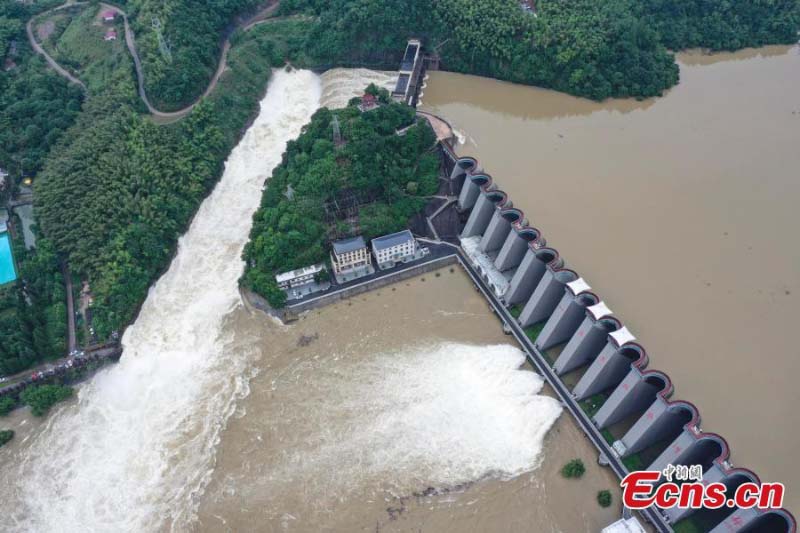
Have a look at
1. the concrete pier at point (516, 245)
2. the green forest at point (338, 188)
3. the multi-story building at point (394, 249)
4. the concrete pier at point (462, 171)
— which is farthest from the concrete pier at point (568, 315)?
the green forest at point (338, 188)

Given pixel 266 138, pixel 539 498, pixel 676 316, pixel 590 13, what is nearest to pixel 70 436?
pixel 539 498

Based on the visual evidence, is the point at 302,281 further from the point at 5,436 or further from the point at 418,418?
the point at 5,436

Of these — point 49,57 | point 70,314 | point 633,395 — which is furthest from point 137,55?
point 633,395

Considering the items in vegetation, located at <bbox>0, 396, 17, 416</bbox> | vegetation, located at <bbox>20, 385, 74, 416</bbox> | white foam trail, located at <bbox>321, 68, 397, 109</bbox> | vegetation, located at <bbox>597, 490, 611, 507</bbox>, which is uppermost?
white foam trail, located at <bbox>321, 68, 397, 109</bbox>

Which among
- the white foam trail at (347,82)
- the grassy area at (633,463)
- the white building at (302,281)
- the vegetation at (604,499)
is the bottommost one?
the vegetation at (604,499)

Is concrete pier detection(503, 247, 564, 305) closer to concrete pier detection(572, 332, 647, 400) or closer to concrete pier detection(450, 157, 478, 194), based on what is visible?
concrete pier detection(572, 332, 647, 400)

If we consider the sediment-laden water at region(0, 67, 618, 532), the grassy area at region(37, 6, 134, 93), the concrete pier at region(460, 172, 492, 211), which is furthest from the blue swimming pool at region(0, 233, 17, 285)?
the concrete pier at region(460, 172, 492, 211)

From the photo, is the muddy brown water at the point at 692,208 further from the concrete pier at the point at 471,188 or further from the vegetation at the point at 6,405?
the vegetation at the point at 6,405

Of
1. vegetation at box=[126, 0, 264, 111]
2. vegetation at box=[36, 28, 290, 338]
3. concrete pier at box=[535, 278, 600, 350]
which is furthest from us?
vegetation at box=[126, 0, 264, 111]
